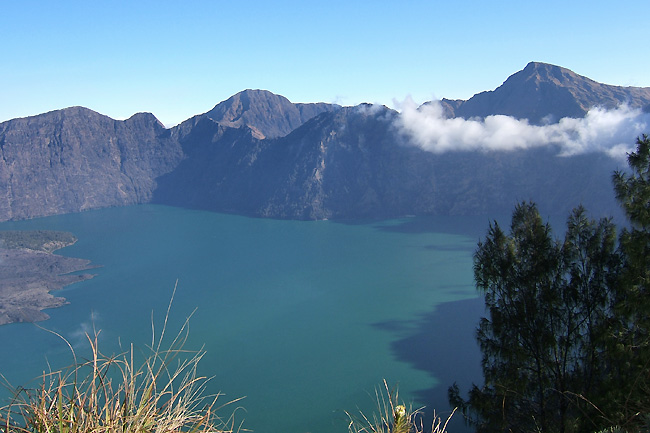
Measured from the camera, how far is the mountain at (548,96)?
77812mm

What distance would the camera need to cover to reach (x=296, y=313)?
32375 mm

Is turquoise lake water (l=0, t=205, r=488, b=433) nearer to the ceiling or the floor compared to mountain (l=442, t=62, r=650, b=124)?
nearer to the floor

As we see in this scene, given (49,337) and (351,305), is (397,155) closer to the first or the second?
(351,305)

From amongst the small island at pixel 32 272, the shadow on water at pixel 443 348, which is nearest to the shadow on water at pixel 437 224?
the shadow on water at pixel 443 348

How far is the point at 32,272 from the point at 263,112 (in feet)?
369

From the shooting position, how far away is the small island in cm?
3569

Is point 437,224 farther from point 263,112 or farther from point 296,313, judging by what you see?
point 263,112

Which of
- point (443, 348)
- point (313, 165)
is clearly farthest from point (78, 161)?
point (443, 348)

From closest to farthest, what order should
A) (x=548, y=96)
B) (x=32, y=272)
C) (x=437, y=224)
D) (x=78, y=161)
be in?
(x=32, y=272) → (x=437, y=224) → (x=548, y=96) → (x=78, y=161)

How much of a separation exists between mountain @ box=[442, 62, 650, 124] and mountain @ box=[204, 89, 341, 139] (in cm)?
6934

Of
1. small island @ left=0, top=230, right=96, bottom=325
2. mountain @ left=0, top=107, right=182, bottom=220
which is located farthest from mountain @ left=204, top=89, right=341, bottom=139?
small island @ left=0, top=230, right=96, bottom=325

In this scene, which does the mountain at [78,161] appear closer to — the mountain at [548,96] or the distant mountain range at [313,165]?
the distant mountain range at [313,165]

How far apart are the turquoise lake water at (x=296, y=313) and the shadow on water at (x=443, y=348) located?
0.32ft

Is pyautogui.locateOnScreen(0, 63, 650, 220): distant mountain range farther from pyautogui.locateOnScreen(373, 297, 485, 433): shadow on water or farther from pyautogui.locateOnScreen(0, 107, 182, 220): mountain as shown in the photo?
pyautogui.locateOnScreen(373, 297, 485, 433): shadow on water
